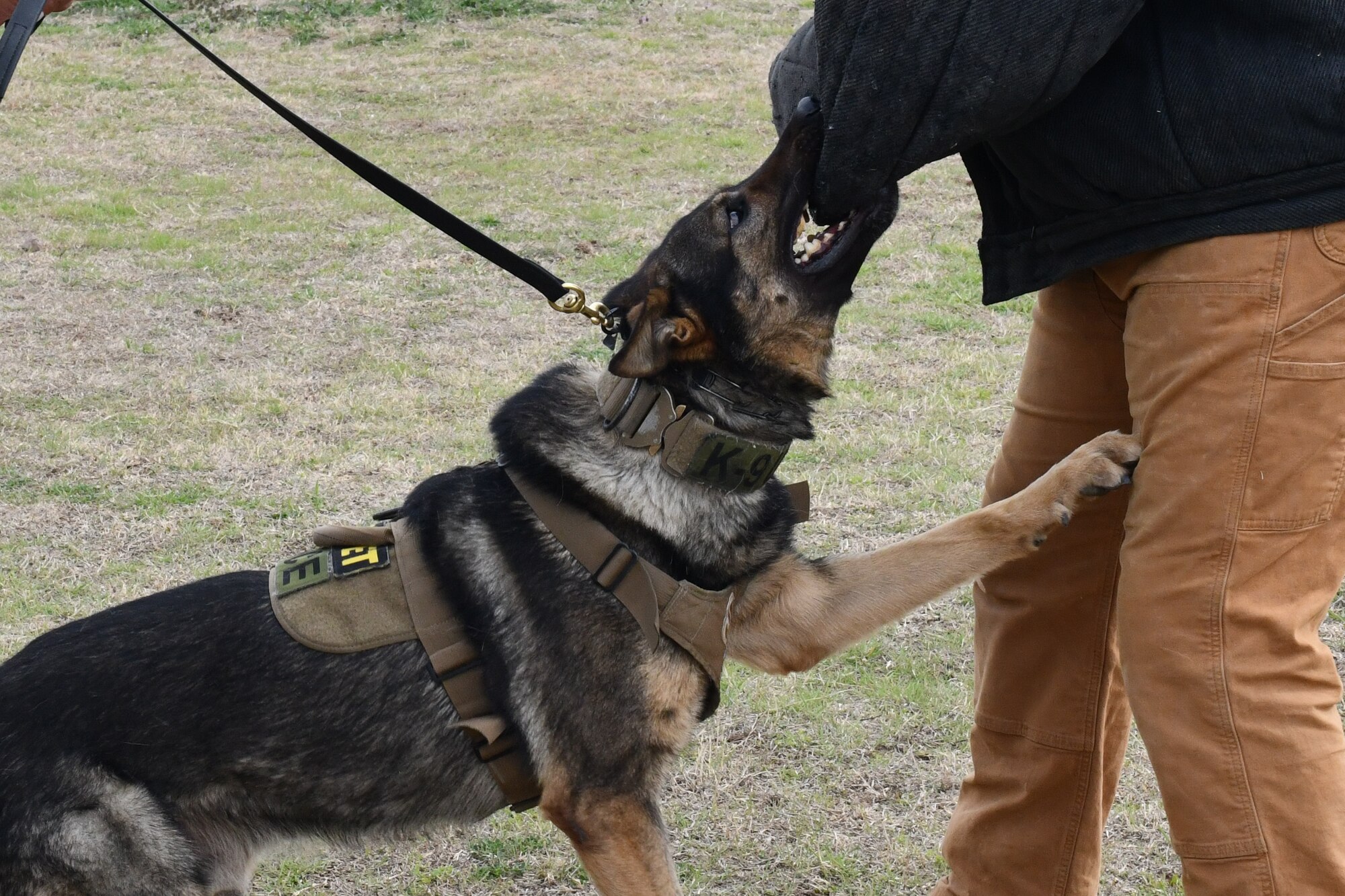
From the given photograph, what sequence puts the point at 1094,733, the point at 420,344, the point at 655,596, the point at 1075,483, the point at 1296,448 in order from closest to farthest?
Answer: the point at 1296,448 < the point at 1075,483 < the point at 655,596 < the point at 1094,733 < the point at 420,344

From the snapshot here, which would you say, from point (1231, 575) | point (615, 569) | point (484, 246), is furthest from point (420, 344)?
point (1231, 575)

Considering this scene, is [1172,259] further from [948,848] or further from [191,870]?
[191,870]

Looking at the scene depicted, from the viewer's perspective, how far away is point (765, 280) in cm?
312

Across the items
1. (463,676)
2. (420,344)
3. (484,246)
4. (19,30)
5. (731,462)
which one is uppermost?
(19,30)

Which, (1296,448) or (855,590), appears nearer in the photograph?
(1296,448)

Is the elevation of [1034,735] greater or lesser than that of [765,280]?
lesser

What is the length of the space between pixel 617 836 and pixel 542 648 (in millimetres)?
459

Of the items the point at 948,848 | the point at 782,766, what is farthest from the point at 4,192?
the point at 948,848

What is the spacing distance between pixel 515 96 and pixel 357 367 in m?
7.62

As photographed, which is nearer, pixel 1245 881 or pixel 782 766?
pixel 1245 881

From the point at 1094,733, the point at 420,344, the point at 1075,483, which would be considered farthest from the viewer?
the point at 420,344

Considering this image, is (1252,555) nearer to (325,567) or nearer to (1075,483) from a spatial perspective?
(1075,483)

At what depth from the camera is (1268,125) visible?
220cm

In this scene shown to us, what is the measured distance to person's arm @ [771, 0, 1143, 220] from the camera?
223cm
